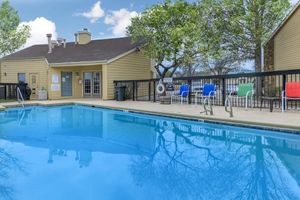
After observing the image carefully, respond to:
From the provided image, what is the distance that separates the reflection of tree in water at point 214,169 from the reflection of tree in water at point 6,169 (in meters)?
1.76

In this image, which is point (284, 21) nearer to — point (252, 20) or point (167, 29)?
point (252, 20)

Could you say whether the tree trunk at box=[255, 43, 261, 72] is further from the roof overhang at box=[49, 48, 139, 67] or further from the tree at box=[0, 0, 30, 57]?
the tree at box=[0, 0, 30, 57]

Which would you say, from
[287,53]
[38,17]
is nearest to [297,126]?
[287,53]

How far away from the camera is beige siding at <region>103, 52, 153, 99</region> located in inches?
691

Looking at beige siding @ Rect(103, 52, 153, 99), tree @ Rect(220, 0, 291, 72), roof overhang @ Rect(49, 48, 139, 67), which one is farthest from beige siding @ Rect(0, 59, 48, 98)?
tree @ Rect(220, 0, 291, 72)

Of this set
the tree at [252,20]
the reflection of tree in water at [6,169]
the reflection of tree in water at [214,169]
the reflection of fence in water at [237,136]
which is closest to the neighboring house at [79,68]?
the tree at [252,20]

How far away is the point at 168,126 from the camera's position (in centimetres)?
930

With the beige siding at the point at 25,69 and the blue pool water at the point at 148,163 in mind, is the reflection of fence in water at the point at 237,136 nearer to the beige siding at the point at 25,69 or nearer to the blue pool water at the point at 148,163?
the blue pool water at the point at 148,163

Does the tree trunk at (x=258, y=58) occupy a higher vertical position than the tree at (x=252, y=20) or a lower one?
lower

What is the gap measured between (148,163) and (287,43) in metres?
12.5

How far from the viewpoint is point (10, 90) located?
18.2 meters

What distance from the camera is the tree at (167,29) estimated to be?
16969 mm

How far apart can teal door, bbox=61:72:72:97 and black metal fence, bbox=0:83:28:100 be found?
2450mm

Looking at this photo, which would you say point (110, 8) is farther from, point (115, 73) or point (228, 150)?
point (228, 150)
